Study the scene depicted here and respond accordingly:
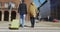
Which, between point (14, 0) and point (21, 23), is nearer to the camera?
point (21, 23)

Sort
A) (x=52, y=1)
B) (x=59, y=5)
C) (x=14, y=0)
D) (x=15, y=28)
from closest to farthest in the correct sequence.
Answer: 1. (x=15, y=28)
2. (x=14, y=0)
3. (x=59, y=5)
4. (x=52, y=1)

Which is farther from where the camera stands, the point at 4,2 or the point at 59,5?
the point at 59,5

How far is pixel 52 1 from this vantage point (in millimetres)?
88562

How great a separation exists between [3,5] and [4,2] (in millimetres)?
933

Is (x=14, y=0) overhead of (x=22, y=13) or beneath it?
overhead

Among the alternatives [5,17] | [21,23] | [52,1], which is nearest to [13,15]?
[5,17]

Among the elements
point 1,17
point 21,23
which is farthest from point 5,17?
point 21,23

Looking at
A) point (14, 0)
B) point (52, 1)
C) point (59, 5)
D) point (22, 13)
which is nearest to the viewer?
point (22, 13)

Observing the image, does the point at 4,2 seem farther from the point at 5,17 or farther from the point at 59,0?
the point at 59,0

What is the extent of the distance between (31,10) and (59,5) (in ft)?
205

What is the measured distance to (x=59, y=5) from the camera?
245 feet

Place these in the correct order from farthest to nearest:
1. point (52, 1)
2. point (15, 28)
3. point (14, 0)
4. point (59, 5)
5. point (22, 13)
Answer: point (52, 1) → point (59, 5) → point (14, 0) → point (22, 13) → point (15, 28)

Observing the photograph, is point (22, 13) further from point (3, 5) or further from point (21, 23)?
point (3, 5)

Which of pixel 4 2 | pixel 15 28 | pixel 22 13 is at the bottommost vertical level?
pixel 15 28
